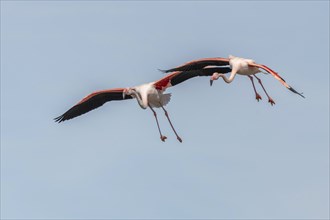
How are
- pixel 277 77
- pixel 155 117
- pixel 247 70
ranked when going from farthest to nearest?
pixel 155 117 → pixel 247 70 → pixel 277 77

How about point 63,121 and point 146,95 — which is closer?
point 146,95

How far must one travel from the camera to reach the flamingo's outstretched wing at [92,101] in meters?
50.8

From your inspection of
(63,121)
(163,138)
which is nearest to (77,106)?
(63,121)

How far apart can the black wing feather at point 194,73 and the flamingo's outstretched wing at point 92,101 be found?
2.55m

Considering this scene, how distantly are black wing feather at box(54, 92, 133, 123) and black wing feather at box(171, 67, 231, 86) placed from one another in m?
3.13

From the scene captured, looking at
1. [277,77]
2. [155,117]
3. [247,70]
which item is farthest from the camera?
[155,117]

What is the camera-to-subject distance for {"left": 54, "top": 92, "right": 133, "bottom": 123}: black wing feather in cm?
5106

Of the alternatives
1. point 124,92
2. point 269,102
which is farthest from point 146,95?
point 269,102

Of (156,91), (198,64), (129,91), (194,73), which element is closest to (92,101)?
(129,91)

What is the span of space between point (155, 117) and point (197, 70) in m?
2.65

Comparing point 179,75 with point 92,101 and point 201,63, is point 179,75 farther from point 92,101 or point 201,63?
point 92,101

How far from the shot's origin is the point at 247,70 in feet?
151

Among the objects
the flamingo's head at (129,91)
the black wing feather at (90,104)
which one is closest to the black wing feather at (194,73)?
the flamingo's head at (129,91)

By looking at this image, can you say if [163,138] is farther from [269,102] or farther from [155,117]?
[269,102]
